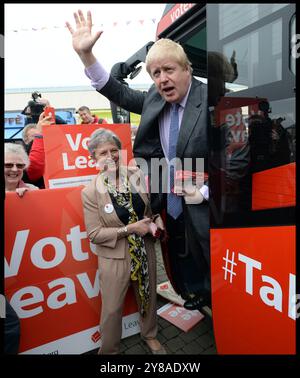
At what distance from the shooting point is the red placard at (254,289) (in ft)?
4.00

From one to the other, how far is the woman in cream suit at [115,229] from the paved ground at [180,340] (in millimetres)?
153

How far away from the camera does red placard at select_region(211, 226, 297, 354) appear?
1.22 m

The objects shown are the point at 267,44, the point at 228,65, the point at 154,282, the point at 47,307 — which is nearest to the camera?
the point at 267,44

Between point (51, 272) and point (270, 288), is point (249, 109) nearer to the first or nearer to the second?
point (270, 288)

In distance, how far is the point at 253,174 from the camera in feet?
4.46

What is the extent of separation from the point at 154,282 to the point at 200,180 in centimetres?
91

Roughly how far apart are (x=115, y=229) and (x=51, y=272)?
56 centimetres

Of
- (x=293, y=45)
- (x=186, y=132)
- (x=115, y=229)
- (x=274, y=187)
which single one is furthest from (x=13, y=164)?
(x=293, y=45)

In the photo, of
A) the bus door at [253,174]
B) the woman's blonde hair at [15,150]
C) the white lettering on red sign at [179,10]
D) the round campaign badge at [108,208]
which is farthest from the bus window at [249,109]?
the woman's blonde hair at [15,150]

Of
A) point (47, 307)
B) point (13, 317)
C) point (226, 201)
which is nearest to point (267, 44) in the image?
point (226, 201)

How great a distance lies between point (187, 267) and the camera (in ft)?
7.76

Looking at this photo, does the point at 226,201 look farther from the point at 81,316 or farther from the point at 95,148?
the point at 81,316

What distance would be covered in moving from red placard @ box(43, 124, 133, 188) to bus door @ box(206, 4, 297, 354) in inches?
46.3

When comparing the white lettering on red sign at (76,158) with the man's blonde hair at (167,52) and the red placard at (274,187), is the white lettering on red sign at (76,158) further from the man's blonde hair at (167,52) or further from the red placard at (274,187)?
the red placard at (274,187)
